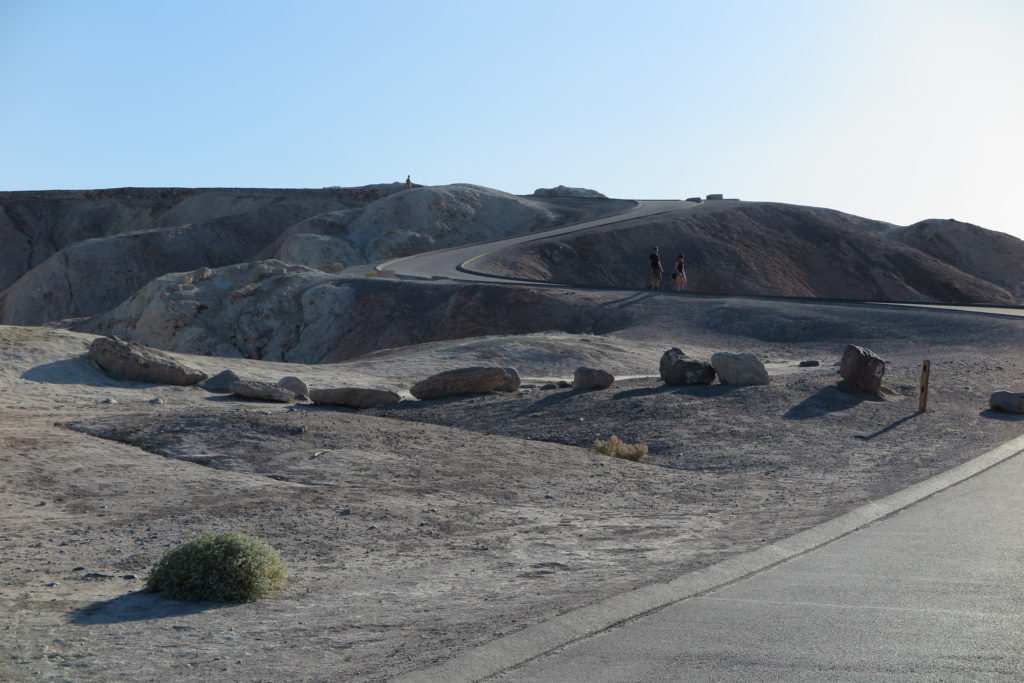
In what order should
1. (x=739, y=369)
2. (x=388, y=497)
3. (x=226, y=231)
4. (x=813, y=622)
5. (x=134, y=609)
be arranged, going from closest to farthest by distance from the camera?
1. (x=813, y=622)
2. (x=134, y=609)
3. (x=388, y=497)
4. (x=739, y=369)
5. (x=226, y=231)

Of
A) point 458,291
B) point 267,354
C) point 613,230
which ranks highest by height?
point 613,230

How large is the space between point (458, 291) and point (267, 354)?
811 centimetres

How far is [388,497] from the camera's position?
34.1 feet

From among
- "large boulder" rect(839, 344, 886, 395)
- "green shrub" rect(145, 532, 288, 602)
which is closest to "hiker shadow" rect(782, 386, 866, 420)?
"large boulder" rect(839, 344, 886, 395)

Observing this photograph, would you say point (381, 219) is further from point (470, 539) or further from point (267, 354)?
point (470, 539)

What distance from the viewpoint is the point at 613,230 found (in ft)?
214

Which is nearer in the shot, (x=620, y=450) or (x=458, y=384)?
(x=620, y=450)

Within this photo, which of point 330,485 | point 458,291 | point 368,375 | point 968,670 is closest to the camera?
point 968,670

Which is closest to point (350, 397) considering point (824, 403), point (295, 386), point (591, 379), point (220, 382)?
point (295, 386)

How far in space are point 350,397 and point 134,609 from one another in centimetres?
1184

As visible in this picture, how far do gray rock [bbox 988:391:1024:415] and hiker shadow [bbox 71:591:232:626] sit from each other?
1569 cm

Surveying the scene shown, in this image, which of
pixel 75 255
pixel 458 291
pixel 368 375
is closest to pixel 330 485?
pixel 368 375

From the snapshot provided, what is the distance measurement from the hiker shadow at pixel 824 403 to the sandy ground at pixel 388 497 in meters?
0.05

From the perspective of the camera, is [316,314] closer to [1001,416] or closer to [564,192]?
[1001,416]
